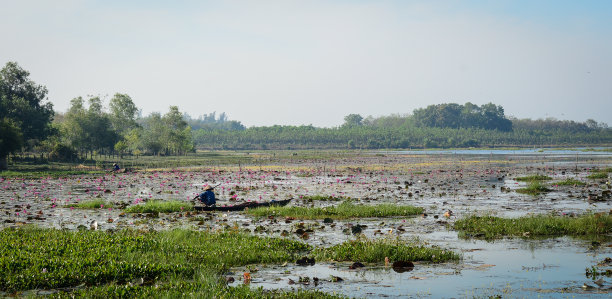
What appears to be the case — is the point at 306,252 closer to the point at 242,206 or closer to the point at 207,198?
the point at 242,206

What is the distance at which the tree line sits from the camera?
58906 millimetres

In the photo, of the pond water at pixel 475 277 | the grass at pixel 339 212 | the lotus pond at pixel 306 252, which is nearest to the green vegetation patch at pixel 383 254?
the lotus pond at pixel 306 252

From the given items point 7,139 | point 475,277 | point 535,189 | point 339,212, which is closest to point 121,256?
point 475,277

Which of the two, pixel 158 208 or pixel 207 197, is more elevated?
pixel 207 197

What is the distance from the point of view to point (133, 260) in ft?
36.9

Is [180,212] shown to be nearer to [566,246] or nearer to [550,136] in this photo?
[566,246]

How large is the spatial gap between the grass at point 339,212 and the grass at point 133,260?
203 inches

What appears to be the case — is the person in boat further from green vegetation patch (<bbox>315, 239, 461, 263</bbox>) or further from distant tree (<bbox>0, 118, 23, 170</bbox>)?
distant tree (<bbox>0, 118, 23, 170</bbox>)

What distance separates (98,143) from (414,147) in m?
101

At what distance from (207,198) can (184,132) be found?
77.6 meters

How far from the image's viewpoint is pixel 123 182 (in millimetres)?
37750

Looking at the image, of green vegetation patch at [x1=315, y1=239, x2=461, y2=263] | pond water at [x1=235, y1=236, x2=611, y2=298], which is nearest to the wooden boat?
green vegetation patch at [x1=315, y1=239, x2=461, y2=263]

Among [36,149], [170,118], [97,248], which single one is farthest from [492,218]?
[170,118]

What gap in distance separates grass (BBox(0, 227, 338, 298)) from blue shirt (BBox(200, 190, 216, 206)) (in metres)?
7.13
